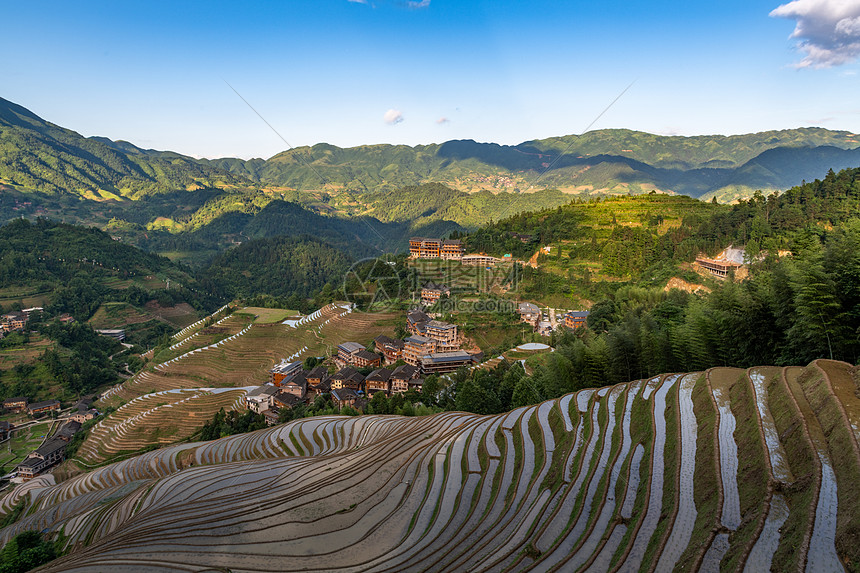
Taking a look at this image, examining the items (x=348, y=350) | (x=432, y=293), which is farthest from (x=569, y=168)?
(x=348, y=350)

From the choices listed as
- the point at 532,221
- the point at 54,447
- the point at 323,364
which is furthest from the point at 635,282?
the point at 54,447

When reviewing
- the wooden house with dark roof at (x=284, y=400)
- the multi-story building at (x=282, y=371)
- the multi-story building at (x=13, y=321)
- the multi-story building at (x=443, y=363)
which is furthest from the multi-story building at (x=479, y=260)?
the multi-story building at (x=13, y=321)

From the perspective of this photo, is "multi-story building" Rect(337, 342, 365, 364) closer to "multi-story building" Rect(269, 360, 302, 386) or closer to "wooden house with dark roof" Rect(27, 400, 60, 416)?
"multi-story building" Rect(269, 360, 302, 386)

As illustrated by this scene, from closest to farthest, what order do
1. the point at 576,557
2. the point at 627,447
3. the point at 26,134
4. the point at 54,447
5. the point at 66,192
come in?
the point at 576,557 → the point at 627,447 → the point at 54,447 → the point at 66,192 → the point at 26,134

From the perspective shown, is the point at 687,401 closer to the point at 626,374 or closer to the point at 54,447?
the point at 626,374

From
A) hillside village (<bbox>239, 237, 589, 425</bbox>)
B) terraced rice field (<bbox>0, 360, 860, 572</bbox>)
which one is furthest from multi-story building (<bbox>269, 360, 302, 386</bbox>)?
terraced rice field (<bbox>0, 360, 860, 572</bbox>)
